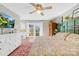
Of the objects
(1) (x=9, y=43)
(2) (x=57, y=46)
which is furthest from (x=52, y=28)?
(1) (x=9, y=43)

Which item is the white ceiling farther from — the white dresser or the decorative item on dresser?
the white dresser

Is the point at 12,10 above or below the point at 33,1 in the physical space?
below

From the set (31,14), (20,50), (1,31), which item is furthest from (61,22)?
(1,31)

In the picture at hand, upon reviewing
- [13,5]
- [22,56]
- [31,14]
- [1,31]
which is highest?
[13,5]

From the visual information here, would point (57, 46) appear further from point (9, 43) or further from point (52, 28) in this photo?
point (9, 43)

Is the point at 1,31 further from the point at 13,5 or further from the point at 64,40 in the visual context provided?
the point at 64,40

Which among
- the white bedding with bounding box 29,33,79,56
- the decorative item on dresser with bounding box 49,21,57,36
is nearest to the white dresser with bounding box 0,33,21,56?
the white bedding with bounding box 29,33,79,56

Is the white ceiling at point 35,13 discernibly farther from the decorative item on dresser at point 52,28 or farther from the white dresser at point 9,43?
the white dresser at point 9,43

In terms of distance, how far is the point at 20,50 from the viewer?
304cm

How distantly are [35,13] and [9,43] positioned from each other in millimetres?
858

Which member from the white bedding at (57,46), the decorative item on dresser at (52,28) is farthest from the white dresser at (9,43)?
the decorative item on dresser at (52,28)

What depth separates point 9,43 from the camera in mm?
3041

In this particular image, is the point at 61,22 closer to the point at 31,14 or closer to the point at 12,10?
the point at 31,14

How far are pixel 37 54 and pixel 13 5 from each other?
1157mm
